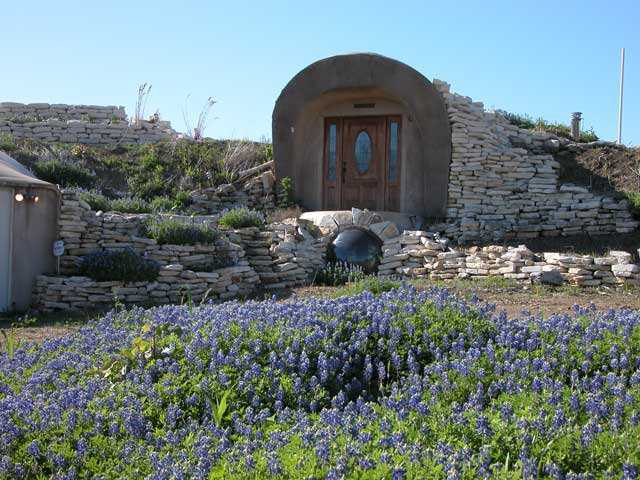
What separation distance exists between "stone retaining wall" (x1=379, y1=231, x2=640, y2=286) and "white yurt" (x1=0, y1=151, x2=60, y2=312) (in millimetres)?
5084

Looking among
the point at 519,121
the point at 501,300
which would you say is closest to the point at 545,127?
the point at 519,121

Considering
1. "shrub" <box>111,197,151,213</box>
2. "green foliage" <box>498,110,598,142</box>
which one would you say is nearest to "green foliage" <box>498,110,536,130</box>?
"green foliage" <box>498,110,598,142</box>

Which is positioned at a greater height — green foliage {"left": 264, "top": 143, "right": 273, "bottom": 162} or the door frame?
green foliage {"left": 264, "top": 143, "right": 273, "bottom": 162}

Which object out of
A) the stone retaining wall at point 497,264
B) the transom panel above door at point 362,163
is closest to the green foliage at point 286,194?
the transom panel above door at point 362,163

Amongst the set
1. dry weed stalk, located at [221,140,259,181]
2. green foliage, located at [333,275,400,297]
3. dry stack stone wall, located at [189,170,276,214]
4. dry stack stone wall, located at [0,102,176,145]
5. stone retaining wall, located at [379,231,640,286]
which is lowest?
green foliage, located at [333,275,400,297]

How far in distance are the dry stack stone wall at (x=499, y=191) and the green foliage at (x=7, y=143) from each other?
8979mm

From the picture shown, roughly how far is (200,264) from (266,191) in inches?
195

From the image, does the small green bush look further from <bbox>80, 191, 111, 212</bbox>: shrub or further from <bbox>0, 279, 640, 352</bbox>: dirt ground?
<bbox>0, 279, 640, 352</bbox>: dirt ground

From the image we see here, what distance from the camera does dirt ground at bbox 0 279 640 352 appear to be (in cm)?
844

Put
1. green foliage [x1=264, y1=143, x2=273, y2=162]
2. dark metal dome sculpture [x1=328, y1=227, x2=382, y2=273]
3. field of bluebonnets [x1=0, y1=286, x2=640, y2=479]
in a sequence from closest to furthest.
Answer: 1. field of bluebonnets [x1=0, y1=286, x2=640, y2=479]
2. dark metal dome sculpture [x1=328, y1=227, x2=382, y2=273]
3. green foliage [x1=264, y1=143, x2=273, y2=162]

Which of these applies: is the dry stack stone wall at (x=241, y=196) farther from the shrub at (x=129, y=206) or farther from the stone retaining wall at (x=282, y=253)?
the stone retaining wall at (x=282, y=253)

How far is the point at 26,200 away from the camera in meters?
10.3

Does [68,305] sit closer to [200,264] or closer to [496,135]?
[200,264]

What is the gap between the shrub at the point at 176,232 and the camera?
11359mm
